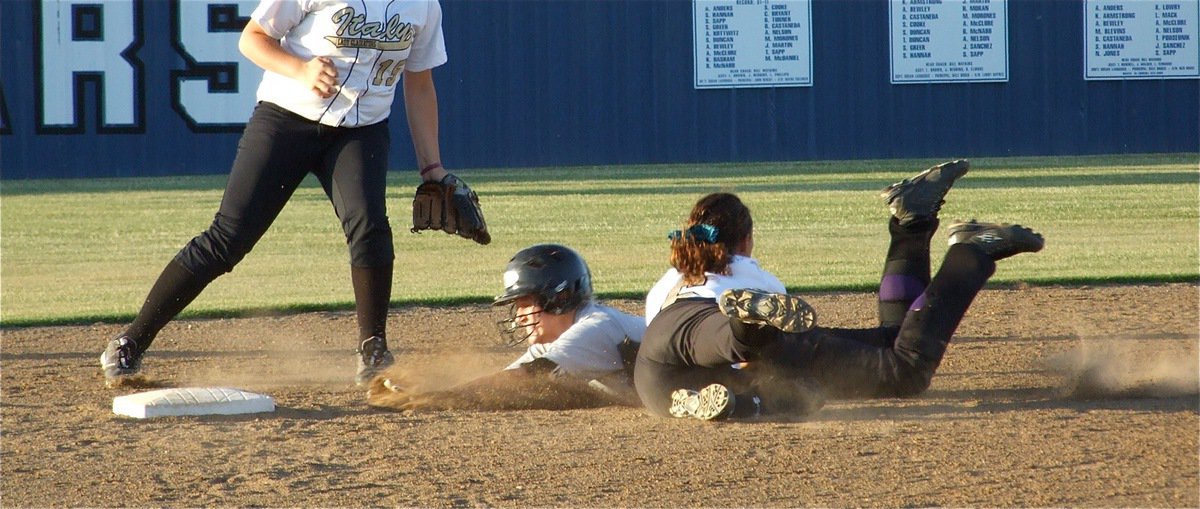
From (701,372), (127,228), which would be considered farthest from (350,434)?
(127,228)

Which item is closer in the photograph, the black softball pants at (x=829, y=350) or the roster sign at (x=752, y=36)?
the black softball pants at (x=829, y=350)

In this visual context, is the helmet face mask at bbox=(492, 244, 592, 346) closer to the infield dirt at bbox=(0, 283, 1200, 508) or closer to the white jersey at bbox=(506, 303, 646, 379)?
the white jersey at bbox=(506, 303, 646, 379)

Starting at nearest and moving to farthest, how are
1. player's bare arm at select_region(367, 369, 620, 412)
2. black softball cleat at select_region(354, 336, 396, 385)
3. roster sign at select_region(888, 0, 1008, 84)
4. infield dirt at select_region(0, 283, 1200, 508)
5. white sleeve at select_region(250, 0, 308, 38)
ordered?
infield dirt at select_region(0, 283, 1200, 508), player's bare arm at select_region(367, 369, 620, 412), white sleeve at select_region(250, 0, 308, 38), black softball cleat at select_region(354, 336, 396, 385), roster sign at select_region(888, 0, 1008, 84)

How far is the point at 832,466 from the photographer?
11.6ft

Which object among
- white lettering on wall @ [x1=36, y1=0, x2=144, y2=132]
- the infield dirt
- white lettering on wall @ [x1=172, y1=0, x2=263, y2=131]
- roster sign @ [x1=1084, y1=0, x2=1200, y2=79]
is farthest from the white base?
roster sign @ [x1=1084, y1=0, x2=1200, y2=79]

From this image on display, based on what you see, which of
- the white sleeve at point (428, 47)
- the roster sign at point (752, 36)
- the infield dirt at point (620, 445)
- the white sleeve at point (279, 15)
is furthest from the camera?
the roster sign at point (752, 36)

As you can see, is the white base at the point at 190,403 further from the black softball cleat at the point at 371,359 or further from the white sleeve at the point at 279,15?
the white sleeve at the point at 279,15

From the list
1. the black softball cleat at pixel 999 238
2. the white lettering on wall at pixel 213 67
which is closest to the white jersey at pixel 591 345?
the black softball cleat at pixel 999 238

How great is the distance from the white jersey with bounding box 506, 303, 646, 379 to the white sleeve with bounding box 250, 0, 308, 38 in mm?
1342

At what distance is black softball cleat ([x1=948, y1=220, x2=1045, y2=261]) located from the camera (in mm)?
4156

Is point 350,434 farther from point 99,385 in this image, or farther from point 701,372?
point 99,385

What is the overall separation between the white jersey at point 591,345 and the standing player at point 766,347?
1.05 feet

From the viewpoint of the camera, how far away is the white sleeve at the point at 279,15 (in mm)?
4641

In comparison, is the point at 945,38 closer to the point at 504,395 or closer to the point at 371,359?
the point at 371,359
